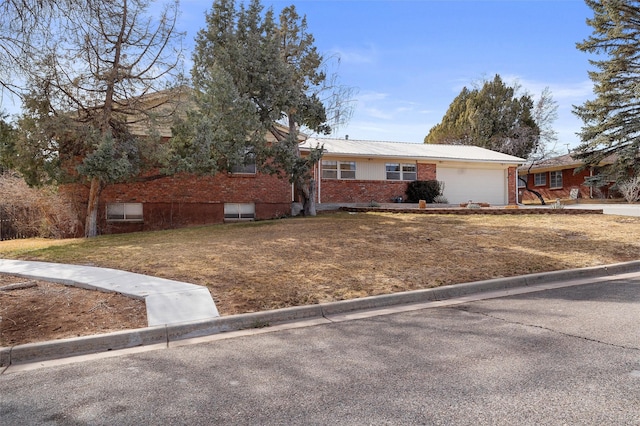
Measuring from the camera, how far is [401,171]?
24.5m

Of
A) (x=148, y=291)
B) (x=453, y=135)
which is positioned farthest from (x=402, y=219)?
(x=453, y=135)

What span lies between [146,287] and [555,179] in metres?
37.6

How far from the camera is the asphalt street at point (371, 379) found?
10.4 feet

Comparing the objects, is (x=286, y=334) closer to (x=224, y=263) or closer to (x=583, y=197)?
(x=224, y=263)

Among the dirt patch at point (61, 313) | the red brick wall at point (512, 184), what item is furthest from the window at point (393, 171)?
the dirt patch at point (61, 313)

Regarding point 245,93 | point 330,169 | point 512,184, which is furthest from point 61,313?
point 512,184

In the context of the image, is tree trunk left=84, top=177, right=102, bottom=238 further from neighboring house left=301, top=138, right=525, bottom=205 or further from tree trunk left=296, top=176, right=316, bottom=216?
neighboring house left=301, top=138, right=525, bottom=205

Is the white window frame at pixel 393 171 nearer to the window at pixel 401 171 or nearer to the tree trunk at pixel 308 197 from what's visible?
the window at pixel 401 171

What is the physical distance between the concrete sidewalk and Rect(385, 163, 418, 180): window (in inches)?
710

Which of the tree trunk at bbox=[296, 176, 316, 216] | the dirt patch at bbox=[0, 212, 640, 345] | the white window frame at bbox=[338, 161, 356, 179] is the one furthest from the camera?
the white window frame at bbox=[338, 161, 356, 179]

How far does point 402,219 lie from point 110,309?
36.8 feet

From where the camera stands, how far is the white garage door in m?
25.8

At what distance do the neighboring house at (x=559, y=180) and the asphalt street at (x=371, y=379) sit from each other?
32.1m

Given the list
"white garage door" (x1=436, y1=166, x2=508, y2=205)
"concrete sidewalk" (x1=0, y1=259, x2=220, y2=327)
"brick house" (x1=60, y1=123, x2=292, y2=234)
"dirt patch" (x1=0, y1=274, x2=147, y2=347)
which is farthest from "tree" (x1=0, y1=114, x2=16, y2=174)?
"white garage door" (x1=436, y1=166, x2=508, y2=205)
